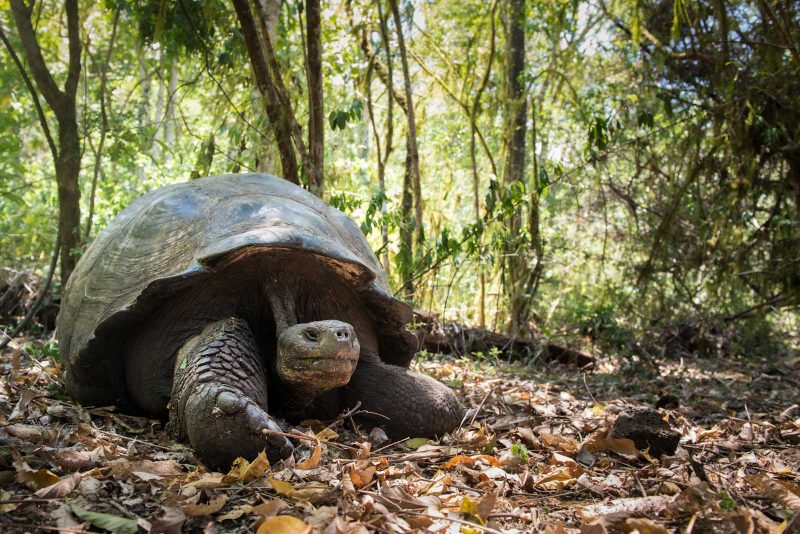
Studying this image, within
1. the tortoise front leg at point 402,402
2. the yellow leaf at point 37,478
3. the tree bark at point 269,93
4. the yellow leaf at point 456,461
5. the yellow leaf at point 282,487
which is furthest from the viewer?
the tree bark at point 269,93

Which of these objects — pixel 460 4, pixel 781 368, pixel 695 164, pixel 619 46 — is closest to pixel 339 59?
pixel 460 4

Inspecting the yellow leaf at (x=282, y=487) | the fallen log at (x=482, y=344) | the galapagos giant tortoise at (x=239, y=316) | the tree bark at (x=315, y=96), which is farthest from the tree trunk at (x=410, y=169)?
the yellow leaf at (x=282, y=487)

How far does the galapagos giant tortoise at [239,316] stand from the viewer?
267cm

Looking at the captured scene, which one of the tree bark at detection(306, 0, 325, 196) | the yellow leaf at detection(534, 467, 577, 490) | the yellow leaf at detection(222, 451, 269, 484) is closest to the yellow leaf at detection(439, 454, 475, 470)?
the yellow leaf at detection(534, 467, 577, 490)

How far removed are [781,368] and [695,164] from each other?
2.10 meters

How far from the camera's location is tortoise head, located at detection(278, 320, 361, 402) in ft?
8.48

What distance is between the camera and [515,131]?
7.44 m

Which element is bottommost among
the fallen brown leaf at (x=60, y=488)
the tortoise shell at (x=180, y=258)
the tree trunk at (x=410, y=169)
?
the fallen brown leaf at (x=60, y=488)

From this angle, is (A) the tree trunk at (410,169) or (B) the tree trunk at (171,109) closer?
(B) the tree trunk at (171,109)

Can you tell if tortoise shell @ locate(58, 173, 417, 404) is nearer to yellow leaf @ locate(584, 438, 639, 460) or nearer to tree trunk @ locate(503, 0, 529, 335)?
yellow leaf @ locate(584, 438, 639, 460)

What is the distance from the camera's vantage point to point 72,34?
464 centimetres

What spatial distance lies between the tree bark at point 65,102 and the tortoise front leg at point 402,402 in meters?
2.67

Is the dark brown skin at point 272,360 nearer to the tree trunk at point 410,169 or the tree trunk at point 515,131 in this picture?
the tree trunk at point 410,169

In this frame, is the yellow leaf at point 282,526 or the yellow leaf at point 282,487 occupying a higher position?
the yellow leaf at point 282,526
